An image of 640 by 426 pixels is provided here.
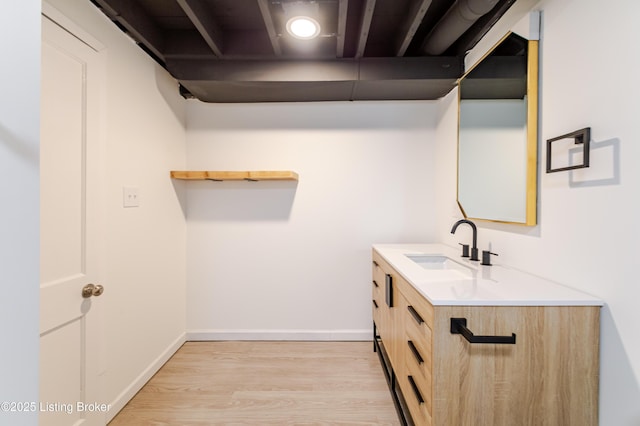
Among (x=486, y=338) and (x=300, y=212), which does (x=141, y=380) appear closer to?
(x=300, y=212)

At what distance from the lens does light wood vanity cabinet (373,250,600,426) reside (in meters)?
0.98

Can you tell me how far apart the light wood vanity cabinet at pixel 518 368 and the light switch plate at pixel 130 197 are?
1996mm

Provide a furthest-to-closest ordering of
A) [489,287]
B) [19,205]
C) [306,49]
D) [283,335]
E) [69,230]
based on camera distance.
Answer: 1. [283,335]
2. [306,49]
3. [69,230]
4. [489,287]
5. [19,205]

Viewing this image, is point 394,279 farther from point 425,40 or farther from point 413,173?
point 425,40

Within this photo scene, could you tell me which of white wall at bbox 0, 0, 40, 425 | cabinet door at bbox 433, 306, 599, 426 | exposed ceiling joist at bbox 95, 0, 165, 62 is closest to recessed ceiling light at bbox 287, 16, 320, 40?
exposed ceiling joist at bbox 95, 0, 165, 62

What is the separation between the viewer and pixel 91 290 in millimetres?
1425

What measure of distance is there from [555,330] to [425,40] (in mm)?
2012

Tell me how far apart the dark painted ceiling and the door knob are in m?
1.64

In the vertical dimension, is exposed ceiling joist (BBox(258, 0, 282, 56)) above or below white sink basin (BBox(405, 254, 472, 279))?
above

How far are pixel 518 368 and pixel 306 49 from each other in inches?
92.5

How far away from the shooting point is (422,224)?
2539 mm

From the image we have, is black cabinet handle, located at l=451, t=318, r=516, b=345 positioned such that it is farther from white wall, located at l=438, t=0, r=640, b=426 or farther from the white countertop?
white wall, located at l=438, t=0, r=640, b=426

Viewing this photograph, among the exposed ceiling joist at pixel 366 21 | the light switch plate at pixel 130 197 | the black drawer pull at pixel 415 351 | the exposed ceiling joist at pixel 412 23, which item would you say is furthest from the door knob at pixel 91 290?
the exposed ceiling joist at pixel 412 23

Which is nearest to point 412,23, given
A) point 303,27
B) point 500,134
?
point 303,27
